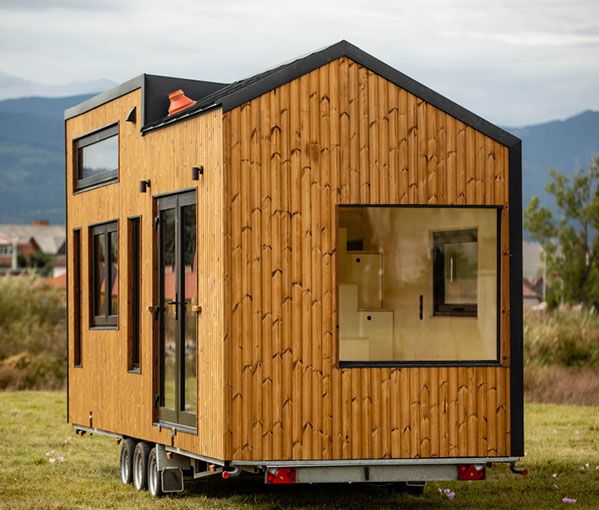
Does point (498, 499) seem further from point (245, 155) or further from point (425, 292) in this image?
point (245, 155)

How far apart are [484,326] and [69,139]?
5.61m

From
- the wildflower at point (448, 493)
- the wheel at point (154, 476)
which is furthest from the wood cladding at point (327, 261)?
the wheel at point (154, 476)

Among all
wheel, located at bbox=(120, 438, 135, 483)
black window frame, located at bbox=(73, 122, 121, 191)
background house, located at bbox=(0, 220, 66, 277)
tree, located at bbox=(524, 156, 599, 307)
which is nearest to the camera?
wheel, located at bbox=(120, 438, 135, 483)

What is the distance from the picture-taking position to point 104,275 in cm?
1362

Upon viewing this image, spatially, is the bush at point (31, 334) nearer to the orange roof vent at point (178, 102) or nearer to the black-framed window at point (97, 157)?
the black-framed window at point (97, 157)

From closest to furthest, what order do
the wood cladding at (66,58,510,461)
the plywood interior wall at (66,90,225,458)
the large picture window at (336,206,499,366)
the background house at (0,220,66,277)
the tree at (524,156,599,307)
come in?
the wood cladding at (66,58,510,461) → the plywood interior wall at (66,90,225,458) → the large picture window at (336,206,499,366) → the tree at (524,156,599,307) → the background house at (0,220,66,277)

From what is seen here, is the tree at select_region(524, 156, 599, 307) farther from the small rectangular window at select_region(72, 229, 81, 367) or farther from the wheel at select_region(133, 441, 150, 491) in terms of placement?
the wheel at select_region(133, 441, 150, 491)

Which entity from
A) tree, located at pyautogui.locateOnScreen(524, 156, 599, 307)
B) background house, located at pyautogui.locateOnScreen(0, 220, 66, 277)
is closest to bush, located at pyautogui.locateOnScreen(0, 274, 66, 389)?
tree, located at pyautogui.locateOnScreen(524, 156, 599, 307)

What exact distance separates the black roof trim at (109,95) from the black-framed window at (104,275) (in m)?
1.17

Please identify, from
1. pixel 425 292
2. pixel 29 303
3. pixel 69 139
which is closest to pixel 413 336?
pixel 425 292

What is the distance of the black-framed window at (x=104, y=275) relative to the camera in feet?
43.2

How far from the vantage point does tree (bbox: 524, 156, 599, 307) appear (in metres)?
39.4

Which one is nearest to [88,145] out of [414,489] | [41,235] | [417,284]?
[417,284]

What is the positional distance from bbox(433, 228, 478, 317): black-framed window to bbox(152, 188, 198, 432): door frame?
2.02m
